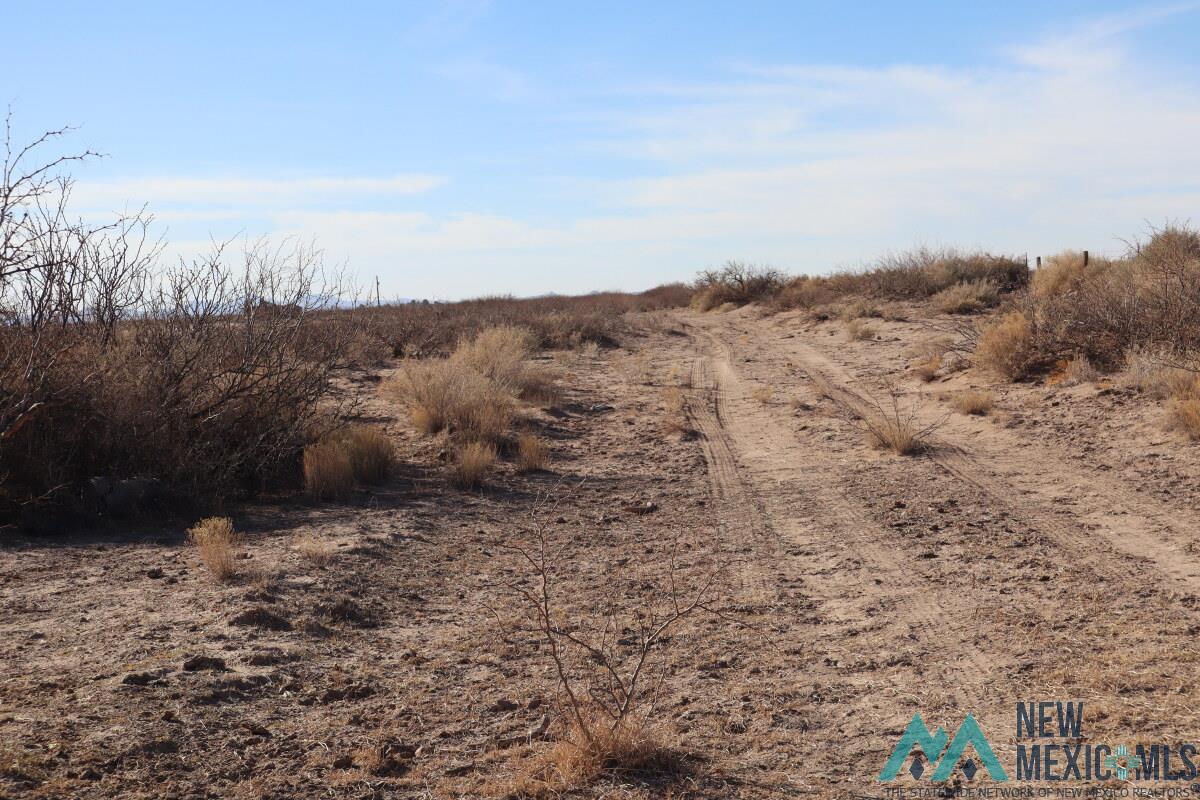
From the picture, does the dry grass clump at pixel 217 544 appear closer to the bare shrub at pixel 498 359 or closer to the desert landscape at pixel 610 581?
the desert landscape at pixel 610 581

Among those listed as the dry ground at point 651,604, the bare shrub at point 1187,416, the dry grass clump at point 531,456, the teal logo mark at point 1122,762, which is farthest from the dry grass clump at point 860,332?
the teal logo mark at point 1122,762

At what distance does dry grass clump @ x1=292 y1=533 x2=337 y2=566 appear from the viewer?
24.8 feet

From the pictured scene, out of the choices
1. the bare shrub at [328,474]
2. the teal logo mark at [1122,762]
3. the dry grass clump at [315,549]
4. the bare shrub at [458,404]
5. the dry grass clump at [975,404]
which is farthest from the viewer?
the dry grass clump at [975,404]

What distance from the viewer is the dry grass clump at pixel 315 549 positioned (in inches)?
298

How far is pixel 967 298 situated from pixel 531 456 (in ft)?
59.6

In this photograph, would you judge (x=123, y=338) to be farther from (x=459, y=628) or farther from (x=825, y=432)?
(x=825, y=432)

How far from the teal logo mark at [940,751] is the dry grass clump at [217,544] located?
4.80m

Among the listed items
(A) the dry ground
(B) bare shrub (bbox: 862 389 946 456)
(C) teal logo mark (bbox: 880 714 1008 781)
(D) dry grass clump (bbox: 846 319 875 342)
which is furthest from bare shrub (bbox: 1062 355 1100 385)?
(C) teal logo mark (bbox: 880 714 1008 781)

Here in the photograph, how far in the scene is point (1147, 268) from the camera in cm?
1803

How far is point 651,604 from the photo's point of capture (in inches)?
260

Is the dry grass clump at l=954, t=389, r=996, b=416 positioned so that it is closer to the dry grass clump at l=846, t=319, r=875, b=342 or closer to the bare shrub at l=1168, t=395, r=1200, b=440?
the bare shrub at l=1168, t=395, r=1200, b=440

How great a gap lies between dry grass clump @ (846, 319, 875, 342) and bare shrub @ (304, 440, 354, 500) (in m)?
15.4
